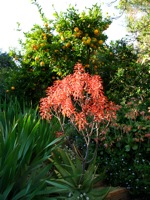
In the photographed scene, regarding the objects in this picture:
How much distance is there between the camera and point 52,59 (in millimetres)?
7461

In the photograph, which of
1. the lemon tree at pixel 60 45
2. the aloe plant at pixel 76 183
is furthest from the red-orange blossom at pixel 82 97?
the lemon tree at pixel 60 45

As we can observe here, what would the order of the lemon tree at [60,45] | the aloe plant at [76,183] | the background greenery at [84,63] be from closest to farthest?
1. the aloe plant at [76,183]
2. the background greenery at [84,63]
3. the lemon tree at [60,45]

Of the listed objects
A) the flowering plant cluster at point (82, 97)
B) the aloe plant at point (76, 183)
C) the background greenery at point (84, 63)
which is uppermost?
the background greenery at point (84, 63)

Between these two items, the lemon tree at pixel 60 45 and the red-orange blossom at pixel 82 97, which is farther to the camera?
the lemon tree at pixel 60 45

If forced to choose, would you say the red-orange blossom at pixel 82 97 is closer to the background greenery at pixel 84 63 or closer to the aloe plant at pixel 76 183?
the aloe plant at pixel 76 183

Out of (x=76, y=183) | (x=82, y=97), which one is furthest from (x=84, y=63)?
(x=76, y=183)

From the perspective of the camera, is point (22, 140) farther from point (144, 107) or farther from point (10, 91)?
point (10, 91)

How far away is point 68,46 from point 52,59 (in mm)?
491

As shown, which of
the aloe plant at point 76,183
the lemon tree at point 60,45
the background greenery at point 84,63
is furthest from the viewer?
the lemon tree at point 60,45

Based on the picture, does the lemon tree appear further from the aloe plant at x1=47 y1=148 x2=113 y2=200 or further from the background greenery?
the aloe plant at x1=47 y1=148 x2=113 y2=200

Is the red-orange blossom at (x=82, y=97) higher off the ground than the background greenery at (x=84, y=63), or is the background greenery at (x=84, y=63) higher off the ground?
the background greenery at (x=84, y=63)

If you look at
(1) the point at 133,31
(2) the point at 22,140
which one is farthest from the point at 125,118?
(1) the point at 133,31

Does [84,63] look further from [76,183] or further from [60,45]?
[76,183]

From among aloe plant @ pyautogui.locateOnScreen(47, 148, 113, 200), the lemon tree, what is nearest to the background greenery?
the lemon tree
